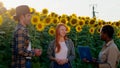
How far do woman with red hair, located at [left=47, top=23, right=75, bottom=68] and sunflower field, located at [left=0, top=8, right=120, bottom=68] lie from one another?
0.85m

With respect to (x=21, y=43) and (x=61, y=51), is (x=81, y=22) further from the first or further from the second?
(x=21, y=43)

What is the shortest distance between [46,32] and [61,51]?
1.80 m

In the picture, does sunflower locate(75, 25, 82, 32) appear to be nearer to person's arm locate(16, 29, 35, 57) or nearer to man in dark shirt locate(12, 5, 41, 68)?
man in dark shirt locate(12, 5, 41, 68)

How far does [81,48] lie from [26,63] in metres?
0.97

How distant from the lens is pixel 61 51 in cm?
850

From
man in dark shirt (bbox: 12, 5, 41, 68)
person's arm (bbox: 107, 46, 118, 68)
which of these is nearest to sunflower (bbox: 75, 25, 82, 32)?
person's arm (bbox: 107, 46, 118, 68)

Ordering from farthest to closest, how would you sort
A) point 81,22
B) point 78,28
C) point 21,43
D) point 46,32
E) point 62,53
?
point 81,22 → point 78,28 → point 46,32 → point 62,53 → point 21,43

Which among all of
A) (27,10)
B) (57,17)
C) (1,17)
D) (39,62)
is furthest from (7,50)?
(57,17)

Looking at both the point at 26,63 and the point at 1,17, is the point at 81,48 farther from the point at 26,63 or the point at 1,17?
the point at 1,17

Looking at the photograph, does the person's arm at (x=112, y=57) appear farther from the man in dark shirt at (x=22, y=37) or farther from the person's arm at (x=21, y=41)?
the person's arm at (x=21, y=41)

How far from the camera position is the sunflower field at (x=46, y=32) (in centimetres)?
891

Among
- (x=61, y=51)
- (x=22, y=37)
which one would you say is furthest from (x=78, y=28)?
(x=22, y=37)

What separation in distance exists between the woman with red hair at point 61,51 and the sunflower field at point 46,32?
85cm

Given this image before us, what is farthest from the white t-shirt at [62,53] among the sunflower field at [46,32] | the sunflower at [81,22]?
the sunflower at [81,22]
